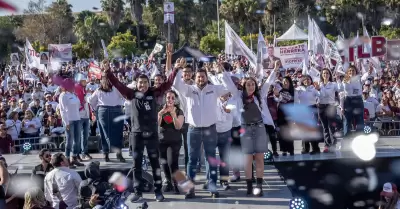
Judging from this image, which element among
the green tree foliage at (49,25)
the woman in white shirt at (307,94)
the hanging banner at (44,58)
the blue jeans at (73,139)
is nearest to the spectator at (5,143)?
the blue jeans at (73,139)

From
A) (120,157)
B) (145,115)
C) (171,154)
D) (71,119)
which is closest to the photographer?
(145,115)

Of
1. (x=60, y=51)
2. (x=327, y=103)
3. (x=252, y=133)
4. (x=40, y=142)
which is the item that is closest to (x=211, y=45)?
(x=60, y=51)

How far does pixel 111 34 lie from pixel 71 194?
49069 millimetres

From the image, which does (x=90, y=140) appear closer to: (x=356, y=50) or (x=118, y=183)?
(x=118, y=183)

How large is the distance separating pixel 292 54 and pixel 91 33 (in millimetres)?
36802

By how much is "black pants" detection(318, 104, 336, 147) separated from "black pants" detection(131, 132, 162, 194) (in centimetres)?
407

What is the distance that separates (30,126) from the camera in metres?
12.6

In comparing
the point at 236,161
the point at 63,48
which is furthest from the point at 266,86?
the point at 63,48

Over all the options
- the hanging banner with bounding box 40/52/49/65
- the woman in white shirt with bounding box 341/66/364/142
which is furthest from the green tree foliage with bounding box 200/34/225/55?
the woman in white shirt with bounding box 341/66/364/142

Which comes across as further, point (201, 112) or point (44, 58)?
point (44, 58)

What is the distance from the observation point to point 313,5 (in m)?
49.2

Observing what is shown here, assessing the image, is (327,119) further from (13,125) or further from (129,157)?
(13,125)

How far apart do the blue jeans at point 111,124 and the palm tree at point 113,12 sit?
45973 mm

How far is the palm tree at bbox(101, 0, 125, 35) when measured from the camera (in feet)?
182
